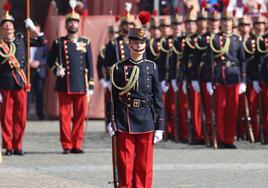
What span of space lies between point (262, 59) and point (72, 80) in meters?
3.23

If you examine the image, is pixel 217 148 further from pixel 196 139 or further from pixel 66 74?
pixel 66 74

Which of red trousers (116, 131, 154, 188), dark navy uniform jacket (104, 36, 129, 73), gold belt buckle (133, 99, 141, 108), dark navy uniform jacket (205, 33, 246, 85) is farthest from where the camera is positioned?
dark navy uniform jacket (104, 36, 129, 73)

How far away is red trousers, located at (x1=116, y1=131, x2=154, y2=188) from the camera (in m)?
11.3

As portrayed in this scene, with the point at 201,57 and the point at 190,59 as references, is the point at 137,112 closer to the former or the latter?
the point at 201,57

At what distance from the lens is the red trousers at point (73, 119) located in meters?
16.2

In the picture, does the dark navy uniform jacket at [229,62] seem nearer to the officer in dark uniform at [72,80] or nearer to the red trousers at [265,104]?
the red trousers at [265,104]

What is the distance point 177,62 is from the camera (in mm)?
18359

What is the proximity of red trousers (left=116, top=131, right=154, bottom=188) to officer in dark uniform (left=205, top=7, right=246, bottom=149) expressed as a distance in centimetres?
574

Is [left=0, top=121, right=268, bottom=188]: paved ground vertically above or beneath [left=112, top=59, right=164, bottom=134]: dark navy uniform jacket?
beneath

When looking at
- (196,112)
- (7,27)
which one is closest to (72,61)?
(7,27)

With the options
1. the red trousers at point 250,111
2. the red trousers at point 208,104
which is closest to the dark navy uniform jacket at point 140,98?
the red trousers at point 208,104

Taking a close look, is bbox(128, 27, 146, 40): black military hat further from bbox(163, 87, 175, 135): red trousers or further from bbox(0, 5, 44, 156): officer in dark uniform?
bbox(163, 87, 175, 135): red trousers

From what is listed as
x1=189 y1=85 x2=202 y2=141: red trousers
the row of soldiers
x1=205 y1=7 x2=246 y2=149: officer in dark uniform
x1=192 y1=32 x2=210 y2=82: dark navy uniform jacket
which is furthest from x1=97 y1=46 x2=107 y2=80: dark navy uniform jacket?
x1=205 y1=7 x2=246 y2=149: officer in dark uniform

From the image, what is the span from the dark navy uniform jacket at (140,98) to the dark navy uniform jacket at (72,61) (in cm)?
471
